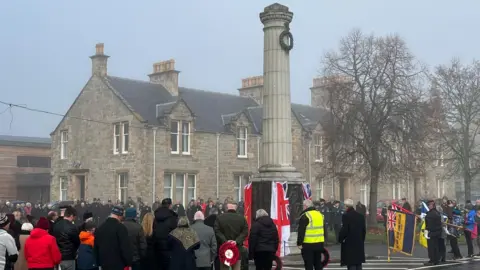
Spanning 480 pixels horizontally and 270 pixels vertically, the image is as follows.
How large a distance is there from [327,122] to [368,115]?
2563 mm

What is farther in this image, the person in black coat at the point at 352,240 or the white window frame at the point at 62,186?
the white window frame at the point at 62,186

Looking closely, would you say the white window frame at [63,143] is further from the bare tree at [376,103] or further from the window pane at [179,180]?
the bare tree at [376,103]

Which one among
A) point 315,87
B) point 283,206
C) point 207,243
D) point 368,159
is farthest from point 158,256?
point 315,87

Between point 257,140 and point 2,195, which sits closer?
point 257,140

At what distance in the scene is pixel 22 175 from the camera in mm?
55844

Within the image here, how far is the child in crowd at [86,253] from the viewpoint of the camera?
1010 cm

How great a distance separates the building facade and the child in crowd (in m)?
46.7

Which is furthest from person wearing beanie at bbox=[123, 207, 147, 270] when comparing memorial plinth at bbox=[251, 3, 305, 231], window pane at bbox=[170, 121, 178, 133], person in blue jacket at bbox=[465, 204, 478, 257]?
window pane at bbox=[170, 121, 178, 133]

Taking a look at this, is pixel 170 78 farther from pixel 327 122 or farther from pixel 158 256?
pixel 158 256

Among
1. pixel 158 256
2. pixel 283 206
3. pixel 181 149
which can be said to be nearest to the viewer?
pixel 158 256

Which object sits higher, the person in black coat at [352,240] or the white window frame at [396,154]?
the white window frame at [396,154]

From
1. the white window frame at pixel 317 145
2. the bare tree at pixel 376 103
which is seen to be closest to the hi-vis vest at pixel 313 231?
the bare tree at pixel 376 103

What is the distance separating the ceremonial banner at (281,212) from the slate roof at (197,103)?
1788cm

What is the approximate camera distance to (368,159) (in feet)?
100
